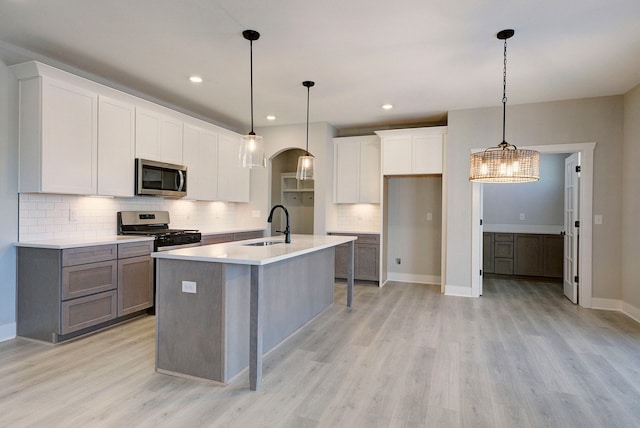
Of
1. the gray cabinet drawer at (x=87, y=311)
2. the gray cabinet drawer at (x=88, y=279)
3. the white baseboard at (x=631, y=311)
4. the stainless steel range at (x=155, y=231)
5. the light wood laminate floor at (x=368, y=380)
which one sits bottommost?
the light wood laminate floor at (x=368, y=380)

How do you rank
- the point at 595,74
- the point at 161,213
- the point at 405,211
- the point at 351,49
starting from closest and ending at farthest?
the point at 351,49
the point at 595,74
the point at 161,213
the point at 405,211

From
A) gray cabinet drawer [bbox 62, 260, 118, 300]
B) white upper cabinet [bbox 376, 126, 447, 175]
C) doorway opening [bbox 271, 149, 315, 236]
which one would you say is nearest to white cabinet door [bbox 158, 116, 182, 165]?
gray cabinet drawer [bbox 62, 260, 118, 300]

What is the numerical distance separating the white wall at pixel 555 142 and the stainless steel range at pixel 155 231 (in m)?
3.51

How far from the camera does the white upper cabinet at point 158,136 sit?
4094 mm

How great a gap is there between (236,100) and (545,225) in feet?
18.1

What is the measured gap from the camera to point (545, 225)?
6297mm

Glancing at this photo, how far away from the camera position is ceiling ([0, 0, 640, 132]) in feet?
8.56

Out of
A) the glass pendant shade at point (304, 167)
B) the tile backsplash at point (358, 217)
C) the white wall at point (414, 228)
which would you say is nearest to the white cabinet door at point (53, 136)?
the glass pendant shade at point (304, 167)

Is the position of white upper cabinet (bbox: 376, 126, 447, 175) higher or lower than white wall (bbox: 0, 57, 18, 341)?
higher

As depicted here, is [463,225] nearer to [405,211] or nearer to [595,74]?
[405,211]

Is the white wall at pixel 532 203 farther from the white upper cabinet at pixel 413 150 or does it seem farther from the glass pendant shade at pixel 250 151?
the glass pendant shade at pixel 250 151

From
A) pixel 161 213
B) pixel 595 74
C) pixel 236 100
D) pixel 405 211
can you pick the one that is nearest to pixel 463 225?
pixel 405 211

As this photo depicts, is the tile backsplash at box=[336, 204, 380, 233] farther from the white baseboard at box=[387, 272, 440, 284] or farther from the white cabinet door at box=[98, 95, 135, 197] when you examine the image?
the white cabinet door at box=[98, 95, 135, 197]

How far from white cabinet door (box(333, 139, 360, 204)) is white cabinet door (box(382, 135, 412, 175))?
50 centimetres
